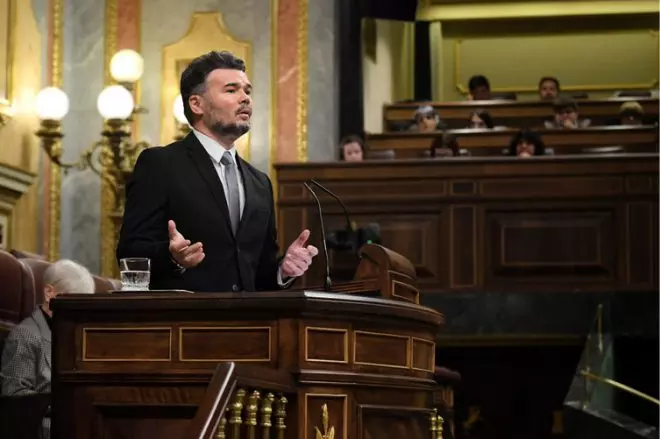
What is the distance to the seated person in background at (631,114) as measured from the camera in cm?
1173

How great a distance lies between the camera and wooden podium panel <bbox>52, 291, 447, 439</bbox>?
362 centimetres

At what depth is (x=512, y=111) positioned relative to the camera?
1276cm

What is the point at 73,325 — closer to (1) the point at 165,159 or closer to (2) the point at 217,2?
(1) the point at 165,159

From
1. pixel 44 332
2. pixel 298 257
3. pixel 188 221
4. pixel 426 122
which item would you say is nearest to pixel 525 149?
pixel 426 122

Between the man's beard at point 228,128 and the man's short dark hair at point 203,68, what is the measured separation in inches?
3.8

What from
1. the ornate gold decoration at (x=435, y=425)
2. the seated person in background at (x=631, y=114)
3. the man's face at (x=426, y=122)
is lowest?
the ornate gold decoration at (x=435, y=425)

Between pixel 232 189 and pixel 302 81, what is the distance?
7046 millimetres

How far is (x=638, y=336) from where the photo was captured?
873cm

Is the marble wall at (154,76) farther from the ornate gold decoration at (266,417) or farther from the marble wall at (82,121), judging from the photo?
the ornate gold decoration at (266,417)

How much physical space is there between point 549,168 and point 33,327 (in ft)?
16.7

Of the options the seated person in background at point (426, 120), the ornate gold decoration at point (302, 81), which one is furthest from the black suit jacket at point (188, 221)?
the seated person in background at point (426, 120)

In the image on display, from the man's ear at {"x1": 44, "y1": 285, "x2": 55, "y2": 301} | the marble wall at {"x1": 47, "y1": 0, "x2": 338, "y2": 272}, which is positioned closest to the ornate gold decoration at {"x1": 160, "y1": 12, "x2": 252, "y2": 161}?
the marble wall at {"x1": 47, "y1": 0, "x2": 338, "y2": 272}

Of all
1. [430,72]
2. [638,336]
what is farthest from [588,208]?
[430,72]

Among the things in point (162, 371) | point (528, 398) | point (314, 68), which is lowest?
point (528, 398)
